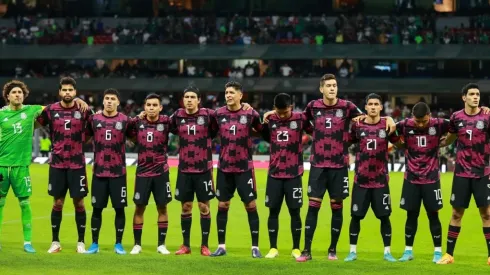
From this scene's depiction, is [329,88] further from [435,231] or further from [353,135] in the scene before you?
[435,231]

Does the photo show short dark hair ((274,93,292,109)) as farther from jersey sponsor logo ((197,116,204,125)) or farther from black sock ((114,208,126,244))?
black sock ((114,208,126,244))

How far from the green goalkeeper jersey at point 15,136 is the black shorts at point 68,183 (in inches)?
22.3

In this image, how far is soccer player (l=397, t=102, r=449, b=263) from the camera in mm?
17531

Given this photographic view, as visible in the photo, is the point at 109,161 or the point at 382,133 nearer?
the point at 382,133

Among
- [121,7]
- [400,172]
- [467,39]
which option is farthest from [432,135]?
[121,7]

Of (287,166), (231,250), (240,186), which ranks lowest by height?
(231,250)

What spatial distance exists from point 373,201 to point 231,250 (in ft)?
11.3

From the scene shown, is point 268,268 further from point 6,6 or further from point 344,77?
point 6,6

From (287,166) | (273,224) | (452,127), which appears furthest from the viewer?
(273,224)

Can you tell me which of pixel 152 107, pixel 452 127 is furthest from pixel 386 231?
pixel 152 107

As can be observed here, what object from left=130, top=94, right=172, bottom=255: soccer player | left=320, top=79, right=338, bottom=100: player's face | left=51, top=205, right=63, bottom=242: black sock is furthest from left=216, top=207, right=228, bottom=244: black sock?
left=51, top=205, right=63, bottom=242: black sock

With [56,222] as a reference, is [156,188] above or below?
above

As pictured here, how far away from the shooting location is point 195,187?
60.6 feet

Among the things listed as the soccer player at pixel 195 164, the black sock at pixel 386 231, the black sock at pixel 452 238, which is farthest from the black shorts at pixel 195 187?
the black sock at pixel 452 238
